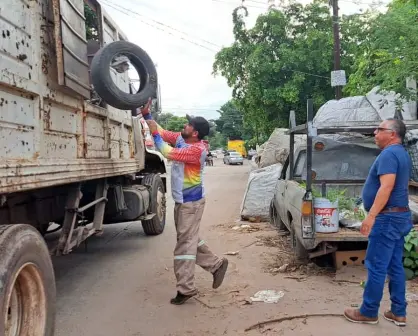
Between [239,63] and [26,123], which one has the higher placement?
[239,63]

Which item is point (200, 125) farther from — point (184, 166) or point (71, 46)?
point (71, 46)

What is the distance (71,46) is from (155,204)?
3974mm

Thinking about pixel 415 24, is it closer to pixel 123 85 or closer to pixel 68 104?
pixel 123 85

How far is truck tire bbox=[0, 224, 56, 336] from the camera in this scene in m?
2.46

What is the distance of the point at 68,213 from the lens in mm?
4605

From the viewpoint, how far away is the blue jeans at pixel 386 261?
3.63 meters

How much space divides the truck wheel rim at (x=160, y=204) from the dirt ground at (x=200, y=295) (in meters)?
0.73

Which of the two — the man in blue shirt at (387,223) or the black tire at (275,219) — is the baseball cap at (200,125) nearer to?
the man in blue shirt at (387,223)

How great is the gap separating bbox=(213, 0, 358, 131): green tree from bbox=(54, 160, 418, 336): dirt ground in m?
11.1

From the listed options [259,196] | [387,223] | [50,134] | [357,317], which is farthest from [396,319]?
[259,196]

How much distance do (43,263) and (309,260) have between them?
3570 mm

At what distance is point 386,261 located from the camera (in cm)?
362

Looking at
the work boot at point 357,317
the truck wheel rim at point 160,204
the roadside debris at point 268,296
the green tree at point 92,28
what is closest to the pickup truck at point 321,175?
the roadside debris at point 268,296

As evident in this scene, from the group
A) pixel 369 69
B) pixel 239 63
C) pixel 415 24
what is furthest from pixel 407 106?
pixel 239 63
